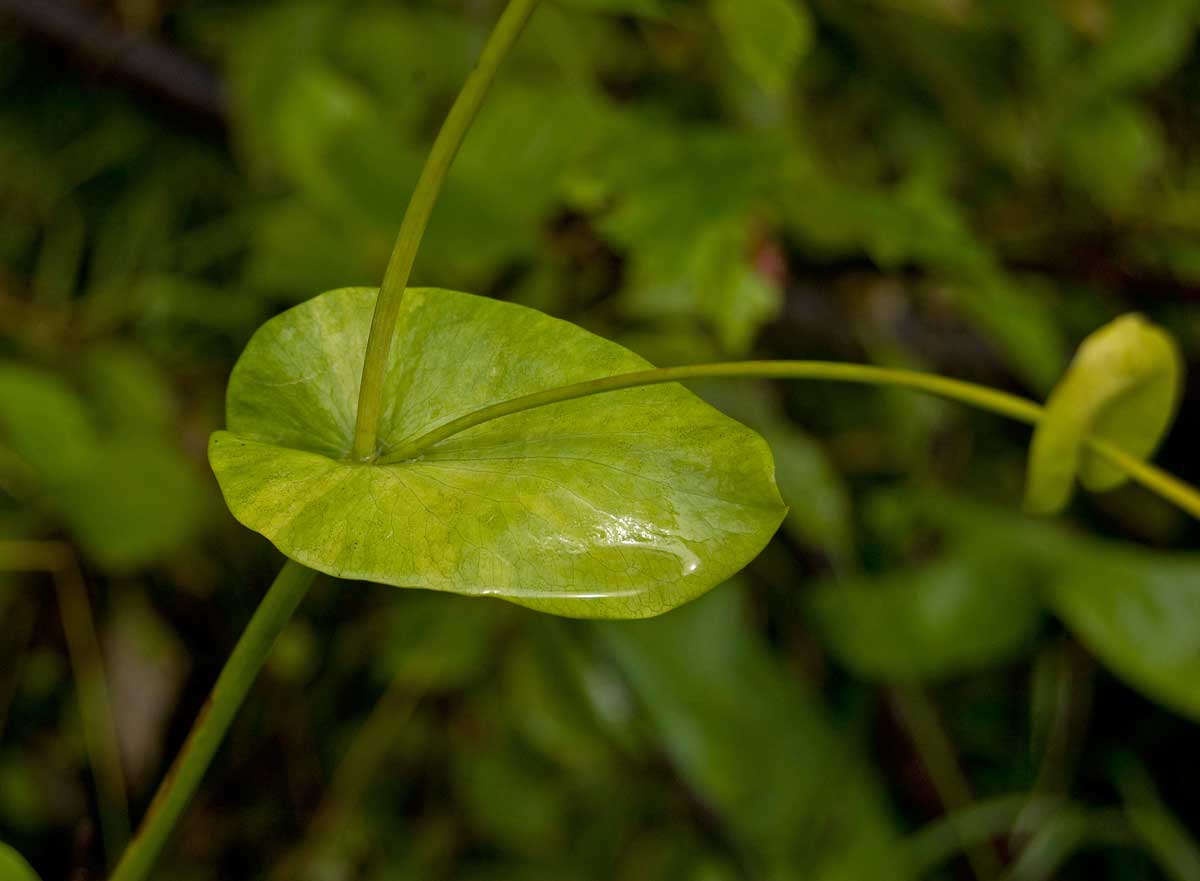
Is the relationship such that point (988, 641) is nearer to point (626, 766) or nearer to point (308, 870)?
point (626, 766)

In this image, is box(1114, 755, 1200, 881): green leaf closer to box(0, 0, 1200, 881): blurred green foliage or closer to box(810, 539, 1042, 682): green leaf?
box(0, 0, 1200, 881): blurred green foliage

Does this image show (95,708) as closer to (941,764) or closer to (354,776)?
(354,776)

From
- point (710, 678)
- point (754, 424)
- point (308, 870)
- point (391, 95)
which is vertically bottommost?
point (308, 870)

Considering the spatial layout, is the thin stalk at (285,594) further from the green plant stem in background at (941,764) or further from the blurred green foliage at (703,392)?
the green plant stem in background at (941,764)

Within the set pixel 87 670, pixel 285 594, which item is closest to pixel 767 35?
pixel 285 594

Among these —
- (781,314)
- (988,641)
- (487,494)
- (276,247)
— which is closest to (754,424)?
(781,314)

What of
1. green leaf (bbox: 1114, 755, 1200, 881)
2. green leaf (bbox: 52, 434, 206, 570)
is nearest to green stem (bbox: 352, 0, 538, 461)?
green leaf (bbox: 52, 434, 206, 570)
